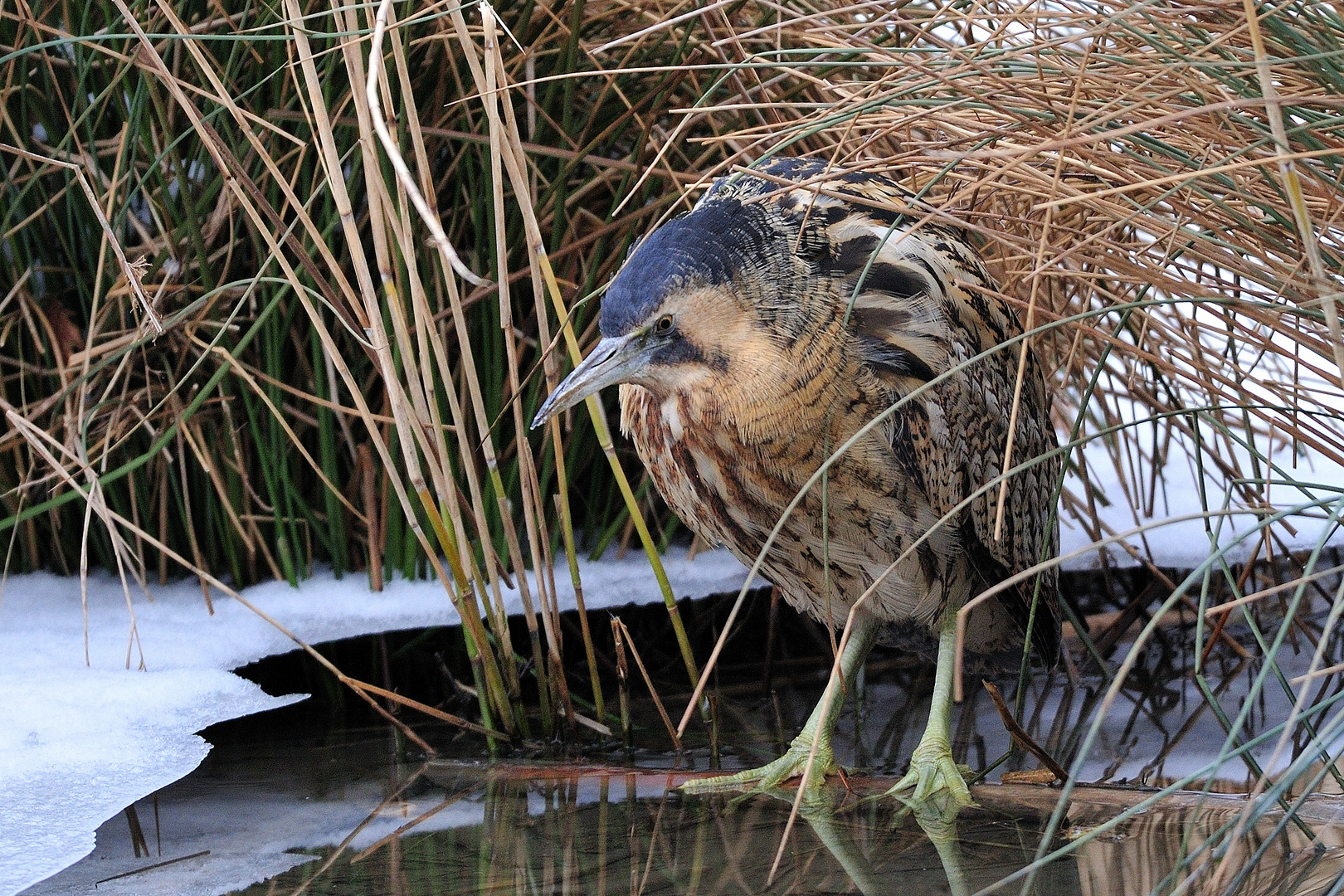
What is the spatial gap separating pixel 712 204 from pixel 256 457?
1458 millimetres

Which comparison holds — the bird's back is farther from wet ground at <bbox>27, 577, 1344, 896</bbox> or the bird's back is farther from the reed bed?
wet ground at <bbox>27, 577, 1344, 896</bbox>

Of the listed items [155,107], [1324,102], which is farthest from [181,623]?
[1324,102]

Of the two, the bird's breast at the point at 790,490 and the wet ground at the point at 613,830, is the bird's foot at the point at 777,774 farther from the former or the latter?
the bird's breast at the point at 790,490

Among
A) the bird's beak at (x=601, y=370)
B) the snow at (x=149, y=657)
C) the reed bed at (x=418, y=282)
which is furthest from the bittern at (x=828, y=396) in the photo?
the snow at (x=149, y=657)

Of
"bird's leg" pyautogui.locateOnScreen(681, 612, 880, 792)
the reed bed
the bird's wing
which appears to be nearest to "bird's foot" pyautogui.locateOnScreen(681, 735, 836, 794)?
"bird's leg" pyautogui.locateOnScreen(681, 612, 880, 792)

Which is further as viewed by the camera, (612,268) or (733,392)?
(612,268)

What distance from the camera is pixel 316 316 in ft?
8.42

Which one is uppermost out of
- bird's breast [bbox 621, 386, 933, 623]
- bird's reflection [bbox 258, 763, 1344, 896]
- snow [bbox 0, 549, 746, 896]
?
bird's breast [bbox 621, 386, 933, 623]

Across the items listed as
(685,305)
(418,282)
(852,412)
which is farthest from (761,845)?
(418,282)

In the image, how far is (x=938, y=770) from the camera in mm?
2613

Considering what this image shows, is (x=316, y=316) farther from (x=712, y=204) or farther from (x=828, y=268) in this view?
(x=828, y=268)

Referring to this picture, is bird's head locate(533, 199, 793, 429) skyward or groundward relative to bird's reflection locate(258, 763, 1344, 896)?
skyward

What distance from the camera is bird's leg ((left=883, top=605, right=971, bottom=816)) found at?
252cm

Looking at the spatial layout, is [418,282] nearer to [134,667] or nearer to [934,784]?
[134,667]
